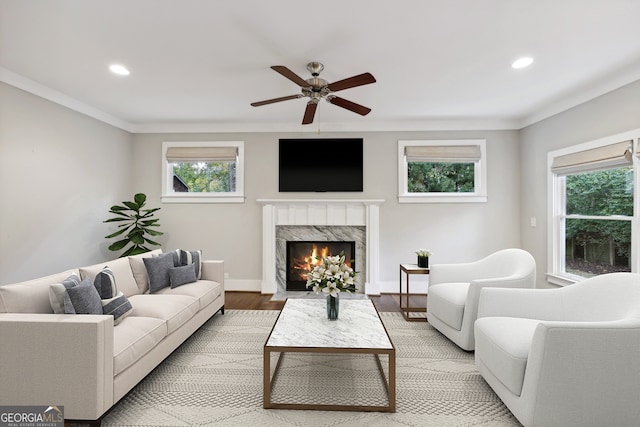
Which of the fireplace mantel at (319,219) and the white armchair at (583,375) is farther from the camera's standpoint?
the fireplace mantel at (319,219)

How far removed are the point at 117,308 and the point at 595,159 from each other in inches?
179

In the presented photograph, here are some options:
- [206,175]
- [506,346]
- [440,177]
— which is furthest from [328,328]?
[206,175]

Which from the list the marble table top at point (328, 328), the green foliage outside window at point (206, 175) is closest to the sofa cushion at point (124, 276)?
the marble table top at point (328, 328)

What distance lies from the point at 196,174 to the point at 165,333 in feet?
10.4

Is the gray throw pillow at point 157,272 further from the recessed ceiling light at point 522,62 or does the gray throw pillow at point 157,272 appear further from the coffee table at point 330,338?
the recessed ceiling light at point 522,62

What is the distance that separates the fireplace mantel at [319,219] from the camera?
4695 mm

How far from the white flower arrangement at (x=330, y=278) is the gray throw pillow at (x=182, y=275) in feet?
5.23

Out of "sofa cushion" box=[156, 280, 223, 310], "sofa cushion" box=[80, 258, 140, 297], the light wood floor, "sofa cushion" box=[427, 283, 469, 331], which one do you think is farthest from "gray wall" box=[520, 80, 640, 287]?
"sofa cushion" box=[80, 258, 140, 297]

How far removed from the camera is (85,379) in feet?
5.54

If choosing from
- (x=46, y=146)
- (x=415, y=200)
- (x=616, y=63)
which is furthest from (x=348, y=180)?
(x=46, y=146)

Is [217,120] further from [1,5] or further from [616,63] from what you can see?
[616,63]

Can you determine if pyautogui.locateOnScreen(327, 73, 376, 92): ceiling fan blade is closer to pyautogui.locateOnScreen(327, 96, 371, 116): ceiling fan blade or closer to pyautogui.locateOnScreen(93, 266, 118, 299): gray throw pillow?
pyautogui.locateOnScreen(327, 96, 371, 116): ceiling fan blade

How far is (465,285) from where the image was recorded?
125 inches

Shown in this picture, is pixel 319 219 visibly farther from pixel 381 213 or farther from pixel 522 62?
pixel 522 62
